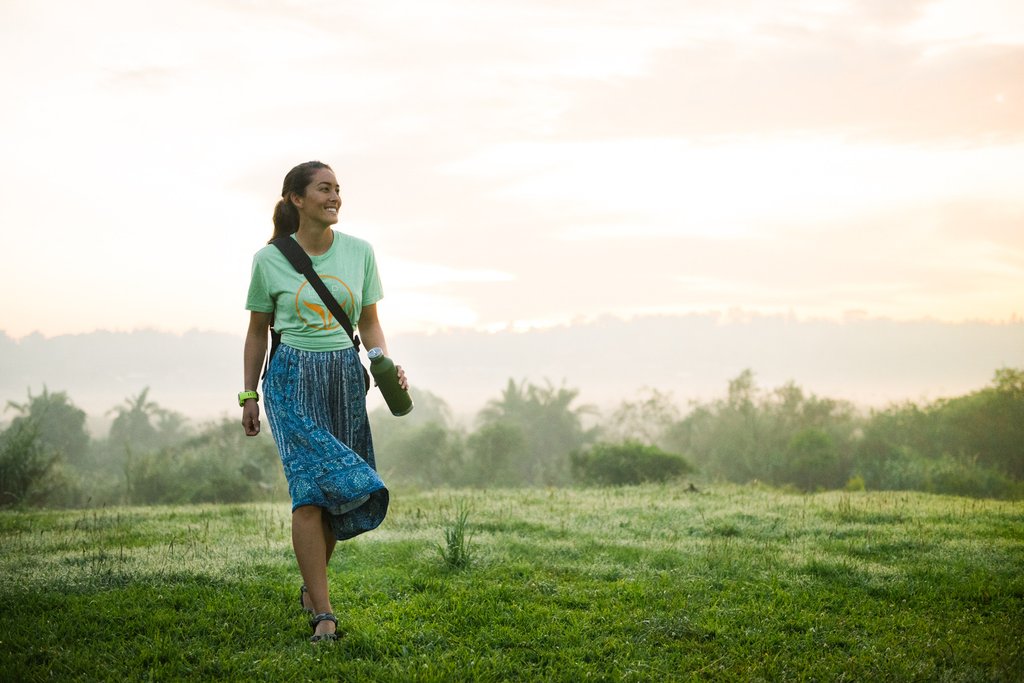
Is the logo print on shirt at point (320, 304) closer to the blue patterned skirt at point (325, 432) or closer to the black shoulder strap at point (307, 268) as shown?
the black shoulder strap at point (307, 268)

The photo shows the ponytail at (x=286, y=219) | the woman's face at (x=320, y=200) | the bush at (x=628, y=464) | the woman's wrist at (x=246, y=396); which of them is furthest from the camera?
the bush at (x=628, y=464)

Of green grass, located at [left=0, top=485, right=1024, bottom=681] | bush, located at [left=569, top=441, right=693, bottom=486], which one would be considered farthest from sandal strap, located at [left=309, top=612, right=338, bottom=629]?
bush, located at [left=569, top=441, right=693, bottom=486]

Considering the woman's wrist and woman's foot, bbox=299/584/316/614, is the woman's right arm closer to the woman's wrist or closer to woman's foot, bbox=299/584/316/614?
the woman's wrist

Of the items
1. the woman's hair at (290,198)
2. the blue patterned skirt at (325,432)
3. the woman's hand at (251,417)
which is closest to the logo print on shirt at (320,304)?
the blue patterned skirt at (325,432)

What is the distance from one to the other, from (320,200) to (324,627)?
8.38 feet

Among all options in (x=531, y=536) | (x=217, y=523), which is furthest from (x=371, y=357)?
(x=217, y=523)

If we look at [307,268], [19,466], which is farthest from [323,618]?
[19,466]

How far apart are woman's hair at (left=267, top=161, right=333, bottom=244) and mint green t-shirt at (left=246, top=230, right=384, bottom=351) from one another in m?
0.23

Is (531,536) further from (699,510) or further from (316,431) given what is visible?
(316,431)

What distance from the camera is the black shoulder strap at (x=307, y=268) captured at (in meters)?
4.83

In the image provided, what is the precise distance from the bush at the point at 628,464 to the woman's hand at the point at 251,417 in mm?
20219

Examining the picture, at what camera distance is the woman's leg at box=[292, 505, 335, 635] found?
185 inches

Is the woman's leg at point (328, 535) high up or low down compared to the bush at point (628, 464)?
up

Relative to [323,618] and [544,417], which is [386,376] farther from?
[544,417]
